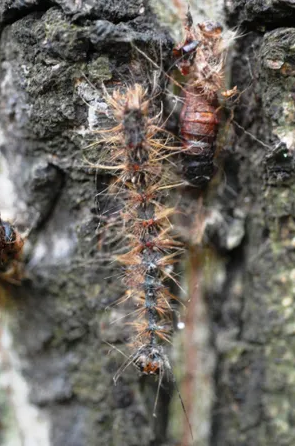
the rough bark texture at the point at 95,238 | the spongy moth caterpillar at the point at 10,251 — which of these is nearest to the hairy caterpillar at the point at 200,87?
the rough bark texture at the point at 95,238

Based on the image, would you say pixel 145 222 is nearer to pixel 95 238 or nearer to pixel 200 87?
pixel 95 238

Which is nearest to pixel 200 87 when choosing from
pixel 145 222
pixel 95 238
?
pixel 145 222

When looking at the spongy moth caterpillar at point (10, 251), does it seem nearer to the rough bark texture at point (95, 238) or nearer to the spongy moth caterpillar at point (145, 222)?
the rough bark texture at point (95, 238)

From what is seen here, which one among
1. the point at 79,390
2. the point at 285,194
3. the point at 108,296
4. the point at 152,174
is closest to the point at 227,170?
the point at 285,194

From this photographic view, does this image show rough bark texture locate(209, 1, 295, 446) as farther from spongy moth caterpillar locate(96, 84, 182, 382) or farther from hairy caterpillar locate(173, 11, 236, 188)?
spongy moth caterpillar locate(96, 84, 182, 382)

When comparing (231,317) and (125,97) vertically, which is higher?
(125,97)

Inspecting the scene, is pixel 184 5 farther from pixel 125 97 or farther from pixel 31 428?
pixel 31 428

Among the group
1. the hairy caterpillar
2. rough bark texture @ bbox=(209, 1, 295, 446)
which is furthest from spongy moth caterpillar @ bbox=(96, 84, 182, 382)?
rough bark texture @ bbox=(209, 1, 295, 446)
